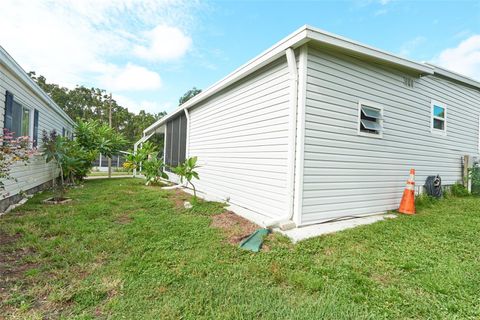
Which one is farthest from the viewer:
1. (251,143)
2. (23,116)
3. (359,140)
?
(23,116)

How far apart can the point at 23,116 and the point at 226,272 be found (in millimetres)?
6718

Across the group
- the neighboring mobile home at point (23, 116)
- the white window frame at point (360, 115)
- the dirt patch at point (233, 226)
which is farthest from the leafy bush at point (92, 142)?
the white window frame at point (360, 115)

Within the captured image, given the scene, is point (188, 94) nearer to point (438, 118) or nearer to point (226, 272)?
point (438, 118)

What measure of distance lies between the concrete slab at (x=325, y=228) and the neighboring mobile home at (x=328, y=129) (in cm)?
13

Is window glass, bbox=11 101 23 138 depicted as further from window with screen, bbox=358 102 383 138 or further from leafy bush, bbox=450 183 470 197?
leafy bush, bbox=450 183 470 197

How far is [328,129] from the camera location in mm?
4078

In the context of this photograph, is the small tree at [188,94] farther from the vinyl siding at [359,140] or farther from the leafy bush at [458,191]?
the leafy bush at [458,191]

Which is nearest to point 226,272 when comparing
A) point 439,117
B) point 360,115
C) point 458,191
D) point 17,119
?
point 360,115

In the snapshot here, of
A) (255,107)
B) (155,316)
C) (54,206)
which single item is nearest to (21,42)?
(54,206)

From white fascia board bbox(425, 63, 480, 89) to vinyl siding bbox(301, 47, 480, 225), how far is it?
0.18m

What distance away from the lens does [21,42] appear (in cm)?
811

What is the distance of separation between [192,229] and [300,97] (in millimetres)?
2566

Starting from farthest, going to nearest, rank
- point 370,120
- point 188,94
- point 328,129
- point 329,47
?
point 188,94
point 370,120
point 328,129
point 329,47

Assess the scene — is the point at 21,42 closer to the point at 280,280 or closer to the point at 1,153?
the point at 1,153
